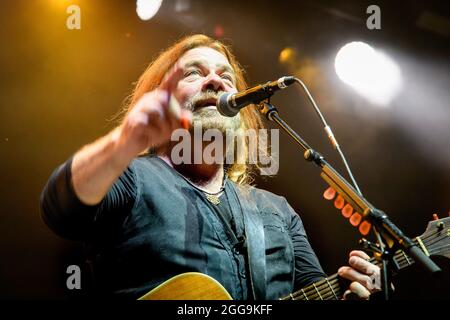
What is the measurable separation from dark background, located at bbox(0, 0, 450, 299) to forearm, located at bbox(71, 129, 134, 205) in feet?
6.21

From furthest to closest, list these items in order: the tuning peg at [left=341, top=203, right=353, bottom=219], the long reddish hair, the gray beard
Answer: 1. the long reddish hair
2. the gray beard
3. the tuning peg at [left=341, top=203, right=353, bottom=219]

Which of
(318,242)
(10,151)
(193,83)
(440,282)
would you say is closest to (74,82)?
(10,151)

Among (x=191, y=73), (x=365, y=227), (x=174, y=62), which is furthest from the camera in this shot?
(x=174, y=62)

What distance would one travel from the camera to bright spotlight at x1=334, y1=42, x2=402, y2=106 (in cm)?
389

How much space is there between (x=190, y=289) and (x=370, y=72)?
118 inches

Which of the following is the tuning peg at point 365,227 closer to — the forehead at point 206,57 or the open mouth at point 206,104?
the open mouth at point 206,104

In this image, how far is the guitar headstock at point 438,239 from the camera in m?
1.97

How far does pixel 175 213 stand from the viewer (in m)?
2.03

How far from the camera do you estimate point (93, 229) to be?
1692 mm

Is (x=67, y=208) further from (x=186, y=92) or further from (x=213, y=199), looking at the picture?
(x=186, y=92)

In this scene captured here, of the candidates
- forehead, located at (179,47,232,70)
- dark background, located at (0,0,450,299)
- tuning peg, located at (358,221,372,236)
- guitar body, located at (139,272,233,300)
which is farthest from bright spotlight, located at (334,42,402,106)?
guitar body, located at (139,272,233,300)

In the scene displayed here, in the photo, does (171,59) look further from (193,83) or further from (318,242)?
(318,242)
